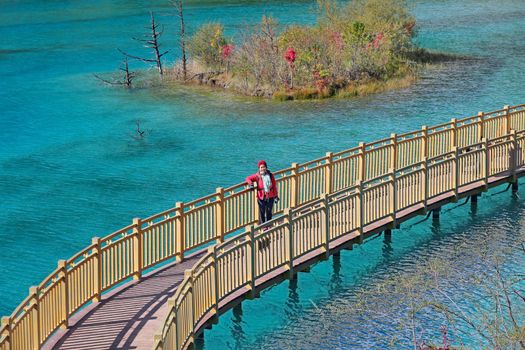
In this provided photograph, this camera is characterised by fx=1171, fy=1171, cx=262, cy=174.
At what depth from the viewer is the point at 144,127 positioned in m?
48.6

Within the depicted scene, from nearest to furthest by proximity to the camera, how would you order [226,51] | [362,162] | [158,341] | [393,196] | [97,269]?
[158,341] < [97,269] < [393,196] < [362,162] < [226,51]

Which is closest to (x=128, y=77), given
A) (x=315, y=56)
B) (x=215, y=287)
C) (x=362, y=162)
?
(x=315, y=56)

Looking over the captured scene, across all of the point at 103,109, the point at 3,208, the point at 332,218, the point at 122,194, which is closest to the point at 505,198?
the point at 332,218

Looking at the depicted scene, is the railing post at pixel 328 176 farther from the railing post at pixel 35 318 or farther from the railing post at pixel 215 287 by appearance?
the railing post at pixel 35 318

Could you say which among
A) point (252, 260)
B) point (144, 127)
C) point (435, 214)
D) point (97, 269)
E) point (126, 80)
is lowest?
point (144, 127)

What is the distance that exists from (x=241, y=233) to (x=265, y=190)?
4.50ft

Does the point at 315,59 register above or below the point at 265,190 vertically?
below

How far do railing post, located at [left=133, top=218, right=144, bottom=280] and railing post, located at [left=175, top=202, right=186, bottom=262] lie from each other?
51.0 inches

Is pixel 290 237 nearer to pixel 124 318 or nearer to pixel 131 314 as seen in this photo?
pixel 131 314

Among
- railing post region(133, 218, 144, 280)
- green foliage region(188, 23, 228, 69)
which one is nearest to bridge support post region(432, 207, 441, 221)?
railing post region(133, 218, 144, 280)

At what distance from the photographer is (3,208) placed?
119ft

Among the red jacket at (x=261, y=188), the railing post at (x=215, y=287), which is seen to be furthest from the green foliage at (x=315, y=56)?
the railing post at (x=215, y=287)

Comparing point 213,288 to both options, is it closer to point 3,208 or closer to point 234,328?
point 234,328

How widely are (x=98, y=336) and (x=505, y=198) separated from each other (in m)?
16.7
